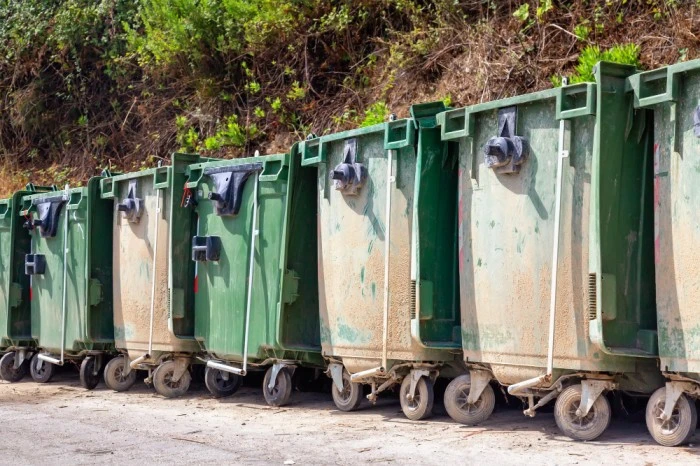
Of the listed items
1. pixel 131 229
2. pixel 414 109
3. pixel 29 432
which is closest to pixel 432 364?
pixel 414 109

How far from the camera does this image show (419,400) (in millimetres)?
8234

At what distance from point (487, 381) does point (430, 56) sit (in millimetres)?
6160

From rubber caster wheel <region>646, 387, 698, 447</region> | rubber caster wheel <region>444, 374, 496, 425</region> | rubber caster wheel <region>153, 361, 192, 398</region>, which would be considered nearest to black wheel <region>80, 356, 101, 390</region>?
rubber caster wheel <region>153, 361, 192, 398</region>

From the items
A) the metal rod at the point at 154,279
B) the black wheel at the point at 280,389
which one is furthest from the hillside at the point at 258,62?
the black wheel at the point at 280,389

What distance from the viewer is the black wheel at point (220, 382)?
409 inches

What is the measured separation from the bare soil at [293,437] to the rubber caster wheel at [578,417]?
87 millimetres

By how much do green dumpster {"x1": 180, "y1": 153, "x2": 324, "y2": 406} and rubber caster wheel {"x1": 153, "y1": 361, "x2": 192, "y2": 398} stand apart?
669 mm

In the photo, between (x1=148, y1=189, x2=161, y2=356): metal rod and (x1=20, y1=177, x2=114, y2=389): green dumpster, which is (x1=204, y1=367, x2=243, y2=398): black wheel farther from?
(x1=20, y1=177, x2=114, y2=389): green dumpster

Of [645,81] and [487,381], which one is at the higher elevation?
[645,81]

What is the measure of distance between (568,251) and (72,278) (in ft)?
21.9

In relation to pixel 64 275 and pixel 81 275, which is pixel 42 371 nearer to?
pixel 64 275

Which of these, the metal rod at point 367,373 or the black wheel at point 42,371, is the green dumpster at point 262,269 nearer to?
the metal rod at point 367,373

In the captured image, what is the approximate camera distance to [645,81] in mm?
6688

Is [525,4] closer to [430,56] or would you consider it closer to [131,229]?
[430,56]
